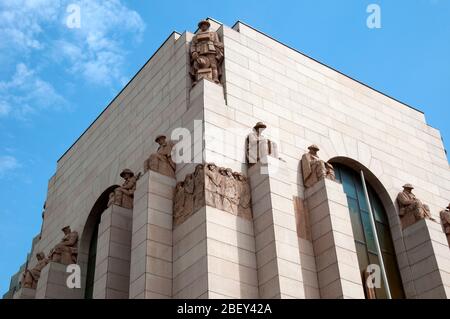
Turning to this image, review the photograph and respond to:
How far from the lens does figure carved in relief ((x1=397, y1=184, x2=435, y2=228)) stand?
82.5 feet

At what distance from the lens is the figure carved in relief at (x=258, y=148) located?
2183 cm

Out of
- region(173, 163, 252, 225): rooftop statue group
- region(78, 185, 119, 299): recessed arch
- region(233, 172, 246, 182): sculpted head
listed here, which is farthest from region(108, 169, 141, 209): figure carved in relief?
region(233, 172, 246, 182): sculpted head

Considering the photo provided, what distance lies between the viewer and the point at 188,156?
21.9 metres

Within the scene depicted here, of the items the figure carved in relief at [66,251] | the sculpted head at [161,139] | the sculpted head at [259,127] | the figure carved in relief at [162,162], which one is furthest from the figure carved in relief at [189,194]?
the figure carved in relief at [66,251]

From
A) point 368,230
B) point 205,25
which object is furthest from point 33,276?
point 368,230

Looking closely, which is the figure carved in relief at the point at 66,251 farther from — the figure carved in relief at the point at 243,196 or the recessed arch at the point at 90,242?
the figure carved in relief at the point at 243,196

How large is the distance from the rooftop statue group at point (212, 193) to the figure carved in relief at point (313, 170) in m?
2.55

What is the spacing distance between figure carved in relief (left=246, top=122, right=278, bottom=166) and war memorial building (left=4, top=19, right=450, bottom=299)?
0.05 metres

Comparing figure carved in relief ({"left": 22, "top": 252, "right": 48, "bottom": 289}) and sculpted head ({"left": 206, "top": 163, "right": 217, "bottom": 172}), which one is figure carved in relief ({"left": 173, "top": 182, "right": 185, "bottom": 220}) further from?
figure carved in relief ({"left": 22, "top": 252, "right": 48, "bottom": 289})

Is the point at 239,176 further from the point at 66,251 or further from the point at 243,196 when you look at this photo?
the point at 66,251

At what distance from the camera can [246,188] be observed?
2111 centimetres

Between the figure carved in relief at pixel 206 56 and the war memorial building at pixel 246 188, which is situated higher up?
the figure carved in relief at pixel 206 56

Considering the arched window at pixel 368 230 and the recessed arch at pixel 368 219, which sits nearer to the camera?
the arched window at pixel 368 230

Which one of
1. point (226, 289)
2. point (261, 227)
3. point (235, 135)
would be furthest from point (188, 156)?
point (226, 289)
